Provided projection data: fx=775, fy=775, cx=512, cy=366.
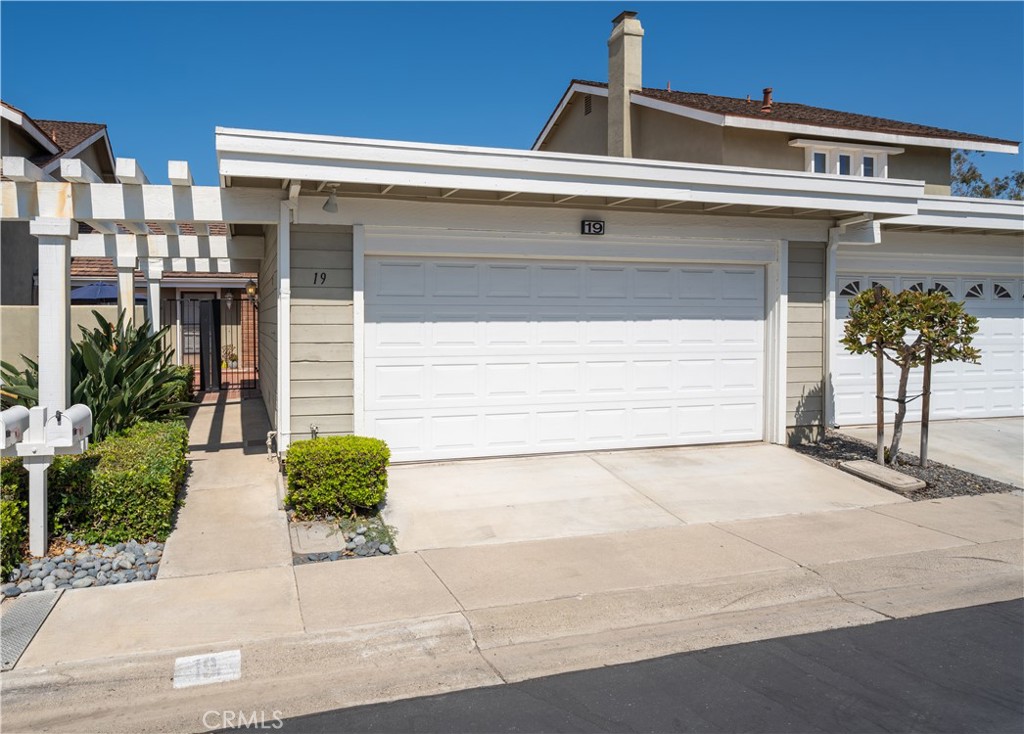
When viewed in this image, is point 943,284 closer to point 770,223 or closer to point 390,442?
point 770,223

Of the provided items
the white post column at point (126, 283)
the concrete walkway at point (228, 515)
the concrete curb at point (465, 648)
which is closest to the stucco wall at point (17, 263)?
the white post column at point (126, 283)

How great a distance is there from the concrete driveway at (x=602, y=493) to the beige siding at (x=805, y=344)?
665 millimetres

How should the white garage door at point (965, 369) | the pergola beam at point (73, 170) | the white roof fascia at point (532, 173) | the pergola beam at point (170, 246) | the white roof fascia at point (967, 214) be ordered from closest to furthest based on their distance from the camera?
the pergola beam at point (73, 170) → the white roof fascia at point (532, 173) → the white roof fascia at point (967, 214) → the white garage door at point (965, 369) → the pergola beam at point (170, 246)

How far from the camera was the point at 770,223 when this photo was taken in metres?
9.39

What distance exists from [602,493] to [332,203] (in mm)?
3845

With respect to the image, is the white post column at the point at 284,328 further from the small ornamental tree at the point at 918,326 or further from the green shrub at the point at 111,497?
the small ornamental tree at the point at 918,326

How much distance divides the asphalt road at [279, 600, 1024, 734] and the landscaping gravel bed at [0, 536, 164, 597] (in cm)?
235

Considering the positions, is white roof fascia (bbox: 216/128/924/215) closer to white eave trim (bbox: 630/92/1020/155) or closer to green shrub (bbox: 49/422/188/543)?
green shrub (bbox: 49/422/188/543)

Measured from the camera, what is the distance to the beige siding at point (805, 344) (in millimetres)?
9602

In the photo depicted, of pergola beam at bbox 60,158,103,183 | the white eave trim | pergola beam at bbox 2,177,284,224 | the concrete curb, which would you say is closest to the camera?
the concrete curb

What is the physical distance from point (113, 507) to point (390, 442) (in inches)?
114

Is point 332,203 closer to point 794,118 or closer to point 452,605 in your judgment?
point 452,605

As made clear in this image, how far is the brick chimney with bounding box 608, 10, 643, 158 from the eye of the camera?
13992mm

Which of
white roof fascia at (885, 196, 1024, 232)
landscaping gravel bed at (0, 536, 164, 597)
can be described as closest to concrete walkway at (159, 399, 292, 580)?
landscaping gravel bed at (0, 536, 164, 597)
